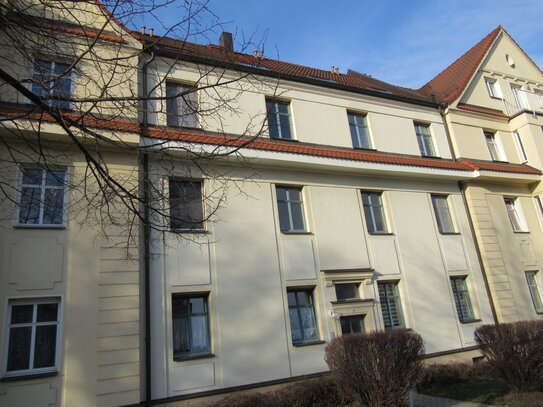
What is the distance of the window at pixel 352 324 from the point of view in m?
12.9

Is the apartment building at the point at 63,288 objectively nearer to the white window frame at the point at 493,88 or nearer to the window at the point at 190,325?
the window at the point at 190,325

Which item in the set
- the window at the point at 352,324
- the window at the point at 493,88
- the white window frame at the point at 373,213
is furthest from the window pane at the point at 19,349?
the window at the point at 493,88

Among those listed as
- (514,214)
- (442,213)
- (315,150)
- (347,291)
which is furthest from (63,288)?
(514,214)

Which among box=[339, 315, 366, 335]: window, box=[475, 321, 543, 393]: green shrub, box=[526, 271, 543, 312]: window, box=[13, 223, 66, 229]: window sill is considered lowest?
box=[475, 321, 543, 393]: green shrub

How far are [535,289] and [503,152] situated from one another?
6.16 m

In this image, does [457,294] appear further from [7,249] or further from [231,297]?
[7,249]

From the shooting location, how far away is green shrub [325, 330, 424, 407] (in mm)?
8398

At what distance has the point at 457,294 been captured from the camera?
15461 millimetres

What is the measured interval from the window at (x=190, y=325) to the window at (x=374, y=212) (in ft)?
21.2

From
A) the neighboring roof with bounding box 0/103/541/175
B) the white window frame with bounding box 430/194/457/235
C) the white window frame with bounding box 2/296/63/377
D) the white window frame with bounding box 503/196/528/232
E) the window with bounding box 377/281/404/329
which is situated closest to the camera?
the white window frame with bounding box 2/296/63/377

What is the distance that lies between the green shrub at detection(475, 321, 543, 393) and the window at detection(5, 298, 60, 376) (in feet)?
33.2

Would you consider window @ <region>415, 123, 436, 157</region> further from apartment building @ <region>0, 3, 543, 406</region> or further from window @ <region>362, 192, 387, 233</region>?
window @ <region>362, 192, 387, 233</region>

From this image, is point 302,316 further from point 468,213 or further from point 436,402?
point 468,213

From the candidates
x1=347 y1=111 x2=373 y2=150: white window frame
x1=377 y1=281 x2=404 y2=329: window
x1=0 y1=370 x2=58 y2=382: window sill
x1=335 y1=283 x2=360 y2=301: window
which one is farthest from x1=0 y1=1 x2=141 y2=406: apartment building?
x1=347 y1=111 x2=373 y2=150: white window frame
